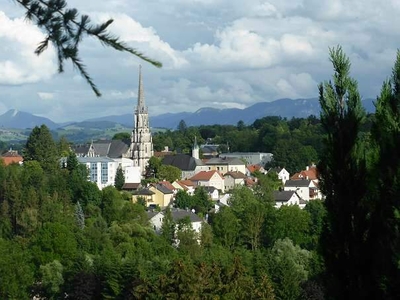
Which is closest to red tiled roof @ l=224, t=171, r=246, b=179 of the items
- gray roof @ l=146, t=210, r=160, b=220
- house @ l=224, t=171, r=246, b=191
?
house @ l=224, t=171, r=246, b=191

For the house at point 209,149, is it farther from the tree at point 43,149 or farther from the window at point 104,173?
the tree at point 43,149

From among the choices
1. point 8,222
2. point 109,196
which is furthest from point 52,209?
point 109,196

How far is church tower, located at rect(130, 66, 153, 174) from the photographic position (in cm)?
8625

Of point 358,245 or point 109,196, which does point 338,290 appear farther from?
point 109,196

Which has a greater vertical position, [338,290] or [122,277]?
[338,290]

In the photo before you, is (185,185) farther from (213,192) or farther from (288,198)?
(288,198)

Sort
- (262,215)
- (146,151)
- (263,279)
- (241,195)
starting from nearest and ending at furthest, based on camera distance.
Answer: (263,279)
(262,215)
(241,195)
(146,151)

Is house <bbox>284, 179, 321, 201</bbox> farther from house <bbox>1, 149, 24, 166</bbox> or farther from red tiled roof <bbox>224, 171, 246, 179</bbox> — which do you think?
house <bbox>1, 149, 24, 166</bbox>

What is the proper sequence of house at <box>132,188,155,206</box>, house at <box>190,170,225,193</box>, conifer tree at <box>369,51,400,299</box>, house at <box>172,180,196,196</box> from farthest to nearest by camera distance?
house at <box>190,170,225,193</box>
house at <box>172,180,196,196</box>
house at <box>132,188,155,206</box>
conifer tree at <box>369,51,400,299</box>

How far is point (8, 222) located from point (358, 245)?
130 feet

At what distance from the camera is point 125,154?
3536 inches

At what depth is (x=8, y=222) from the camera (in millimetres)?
47469

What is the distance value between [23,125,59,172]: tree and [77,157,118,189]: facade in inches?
241

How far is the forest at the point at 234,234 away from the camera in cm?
987
